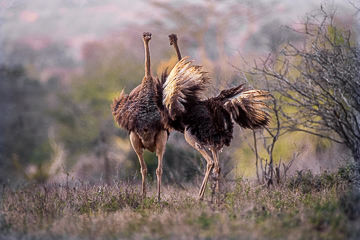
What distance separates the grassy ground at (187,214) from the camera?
6.12 metres

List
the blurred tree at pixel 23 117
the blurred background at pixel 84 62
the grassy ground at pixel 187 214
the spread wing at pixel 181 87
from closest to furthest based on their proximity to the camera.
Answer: the grassy ground at pixel 187 214, the spread wing at pixel 181 87, the blurred background at pixel 84 62, the blurred tree at pixel 23 117

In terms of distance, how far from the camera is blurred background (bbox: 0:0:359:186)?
1879 cm

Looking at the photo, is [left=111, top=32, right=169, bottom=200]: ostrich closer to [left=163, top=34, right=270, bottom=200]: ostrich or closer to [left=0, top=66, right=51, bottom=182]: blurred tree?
[left=163, top=34, right=270, bottom=200]: ostrich

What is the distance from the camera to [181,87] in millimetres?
8438

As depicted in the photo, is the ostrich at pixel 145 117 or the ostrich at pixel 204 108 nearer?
the ostrich at pixel 204 108

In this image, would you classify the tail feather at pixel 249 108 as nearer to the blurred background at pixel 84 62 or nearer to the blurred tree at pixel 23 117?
the blurred background at pixel 84 62

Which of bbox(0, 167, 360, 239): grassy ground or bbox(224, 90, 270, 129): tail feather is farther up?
bbox(224, 90, 270, 129): tail feather

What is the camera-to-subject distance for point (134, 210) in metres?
8.09

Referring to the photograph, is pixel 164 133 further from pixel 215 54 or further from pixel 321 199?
pixel 215 54

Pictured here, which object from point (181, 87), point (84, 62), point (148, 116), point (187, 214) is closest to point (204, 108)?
point (181, 87)

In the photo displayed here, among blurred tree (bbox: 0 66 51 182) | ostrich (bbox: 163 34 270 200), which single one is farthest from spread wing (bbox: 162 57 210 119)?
blurred tree (bbox: 0 66 51 182)

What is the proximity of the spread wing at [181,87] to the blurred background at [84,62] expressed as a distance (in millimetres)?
7436

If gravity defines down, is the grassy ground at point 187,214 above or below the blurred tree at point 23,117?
below

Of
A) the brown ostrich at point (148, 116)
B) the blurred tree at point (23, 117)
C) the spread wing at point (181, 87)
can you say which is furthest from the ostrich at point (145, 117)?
the blurred tree at point (23, 117)
